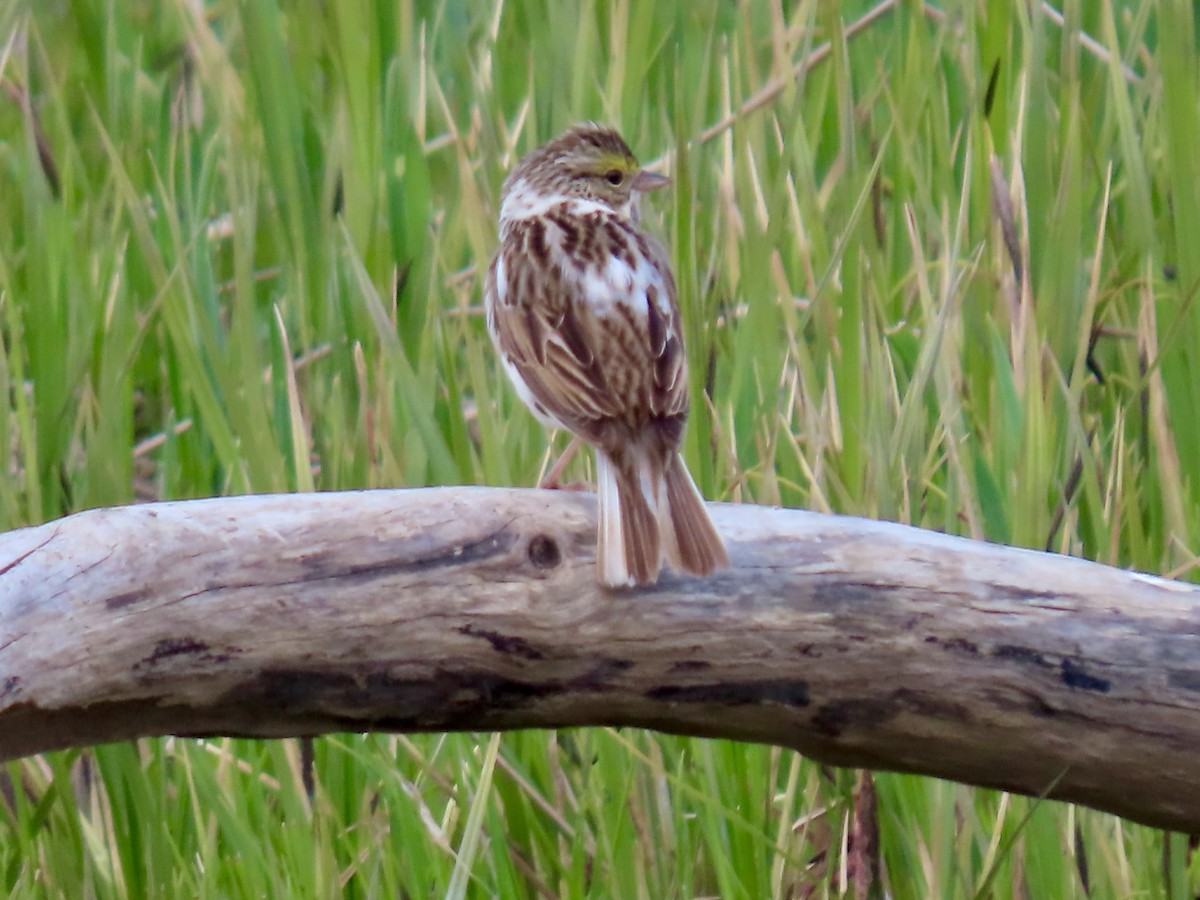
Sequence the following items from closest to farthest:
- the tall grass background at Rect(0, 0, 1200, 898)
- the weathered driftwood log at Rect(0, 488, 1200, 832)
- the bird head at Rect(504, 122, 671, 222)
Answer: the weathered driftwood log at Rect(0, 488, 1200, 832) < the tall grass background at Rect(0, 0, 1200, 898) < the bird head at Rect(504, 122, 671, 222)

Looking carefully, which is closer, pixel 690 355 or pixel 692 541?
pixel 692 541

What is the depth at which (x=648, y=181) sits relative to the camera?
3314 millimetres

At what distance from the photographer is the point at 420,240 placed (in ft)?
11.4

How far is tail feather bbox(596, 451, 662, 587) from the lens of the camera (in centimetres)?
191

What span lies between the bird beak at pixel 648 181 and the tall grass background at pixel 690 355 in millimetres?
63

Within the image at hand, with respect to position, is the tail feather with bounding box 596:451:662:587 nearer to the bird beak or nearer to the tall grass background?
the tall grass background

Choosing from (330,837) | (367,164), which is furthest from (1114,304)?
(330,837)

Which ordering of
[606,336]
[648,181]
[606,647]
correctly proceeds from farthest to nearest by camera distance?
[648,181] → [606,336] → [606,647]

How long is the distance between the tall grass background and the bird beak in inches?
2.5

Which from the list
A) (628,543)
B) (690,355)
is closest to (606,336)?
(690,355)

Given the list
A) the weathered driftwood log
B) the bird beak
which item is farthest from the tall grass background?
the weathered driftwood log

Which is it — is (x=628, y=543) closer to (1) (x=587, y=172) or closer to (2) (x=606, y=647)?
(2) (x=606, y=647)

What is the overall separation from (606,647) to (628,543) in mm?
125

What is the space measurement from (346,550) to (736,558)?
18.0 inches
